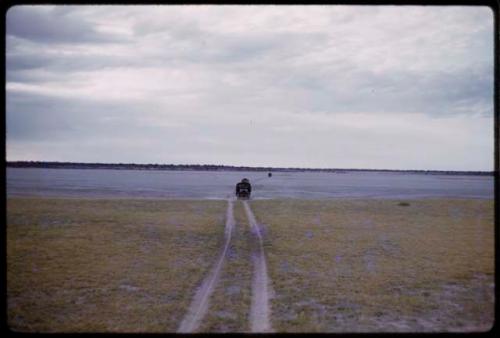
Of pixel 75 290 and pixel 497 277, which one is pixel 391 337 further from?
pixel 75 290

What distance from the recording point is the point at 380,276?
11.6 meters

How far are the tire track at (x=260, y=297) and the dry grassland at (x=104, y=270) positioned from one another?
156 centimetres

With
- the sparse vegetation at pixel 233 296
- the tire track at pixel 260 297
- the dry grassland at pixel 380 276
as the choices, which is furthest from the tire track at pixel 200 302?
the dry grassland at pixel 380 276

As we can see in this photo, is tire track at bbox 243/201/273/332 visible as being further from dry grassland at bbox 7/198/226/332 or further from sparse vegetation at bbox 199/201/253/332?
dry grassland at bbox 7/198/226/332

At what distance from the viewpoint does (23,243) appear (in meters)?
15.8

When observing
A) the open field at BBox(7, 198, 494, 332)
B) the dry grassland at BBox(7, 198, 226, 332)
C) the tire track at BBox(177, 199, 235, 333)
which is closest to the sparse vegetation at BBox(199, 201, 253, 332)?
the open field at BBox(7, 198, 494, 332)

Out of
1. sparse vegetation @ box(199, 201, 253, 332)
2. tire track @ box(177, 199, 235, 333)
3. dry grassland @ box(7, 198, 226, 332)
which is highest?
sparse vegetation @ box(199, 201, 253, 332)

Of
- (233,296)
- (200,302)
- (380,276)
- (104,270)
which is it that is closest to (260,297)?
(233,296)

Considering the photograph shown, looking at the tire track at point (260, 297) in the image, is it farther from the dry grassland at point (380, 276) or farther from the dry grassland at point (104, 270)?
the dry grassland at point (104, 270)

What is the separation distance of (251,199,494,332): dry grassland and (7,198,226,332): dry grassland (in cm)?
266

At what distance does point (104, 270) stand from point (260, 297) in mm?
5306

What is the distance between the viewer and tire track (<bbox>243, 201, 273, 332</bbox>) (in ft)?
25.7

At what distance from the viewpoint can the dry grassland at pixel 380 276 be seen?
8234 mm

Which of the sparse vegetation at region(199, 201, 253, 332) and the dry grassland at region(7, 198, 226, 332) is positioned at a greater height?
the sparse vegetation at region(199, 201, 253, 332)
